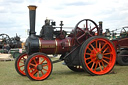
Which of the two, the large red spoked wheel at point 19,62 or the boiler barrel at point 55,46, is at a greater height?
the boiler barrel at point 55,46

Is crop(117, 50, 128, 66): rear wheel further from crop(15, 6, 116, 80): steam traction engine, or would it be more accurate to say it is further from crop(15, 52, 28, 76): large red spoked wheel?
crop(15, 52, 28, 76): large red spoked wheel

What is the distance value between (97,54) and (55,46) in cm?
131

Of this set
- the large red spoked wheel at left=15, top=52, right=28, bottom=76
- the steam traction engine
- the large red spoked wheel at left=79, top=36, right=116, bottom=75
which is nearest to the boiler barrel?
the steam traction engine

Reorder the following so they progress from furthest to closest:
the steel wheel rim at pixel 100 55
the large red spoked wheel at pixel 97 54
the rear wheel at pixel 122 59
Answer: the rear wheel at pixel 122 59
the steel wheel rim at pixel 100 55
the large red spoked wheel at pixel 97 54

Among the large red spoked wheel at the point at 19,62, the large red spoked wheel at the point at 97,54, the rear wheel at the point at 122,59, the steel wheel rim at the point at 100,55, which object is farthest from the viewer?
the rear wheel at the point at 122,59

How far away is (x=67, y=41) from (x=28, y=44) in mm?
1229

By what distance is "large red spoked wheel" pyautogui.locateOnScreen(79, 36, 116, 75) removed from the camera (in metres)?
6.12

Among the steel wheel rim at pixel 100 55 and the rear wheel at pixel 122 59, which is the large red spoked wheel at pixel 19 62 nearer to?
the steel wheel rim at pixel 100 55

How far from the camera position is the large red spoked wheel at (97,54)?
6121 mm

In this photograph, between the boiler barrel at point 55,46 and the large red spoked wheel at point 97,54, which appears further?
the boiler barrel at point 55,46

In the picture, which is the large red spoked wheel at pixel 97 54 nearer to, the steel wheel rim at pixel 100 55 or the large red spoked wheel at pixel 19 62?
the steel wheel rim at pixel 100 55

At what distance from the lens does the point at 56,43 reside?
6453 mm

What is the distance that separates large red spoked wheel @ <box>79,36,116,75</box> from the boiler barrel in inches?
23.3

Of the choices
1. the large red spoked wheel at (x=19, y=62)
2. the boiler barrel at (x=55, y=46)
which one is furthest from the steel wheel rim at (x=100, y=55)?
the large red spoked wheel at (x=19, y=62)
